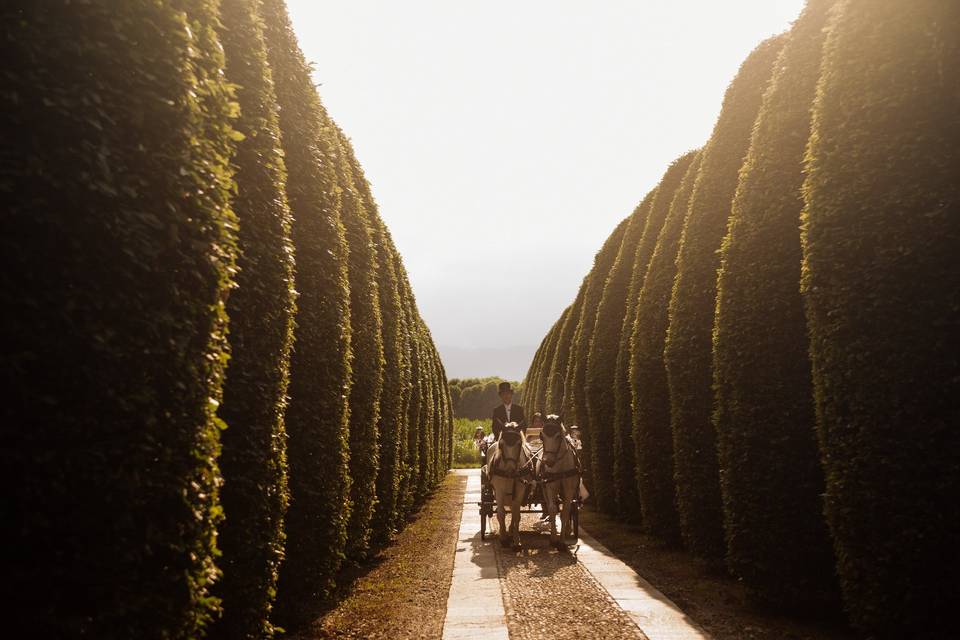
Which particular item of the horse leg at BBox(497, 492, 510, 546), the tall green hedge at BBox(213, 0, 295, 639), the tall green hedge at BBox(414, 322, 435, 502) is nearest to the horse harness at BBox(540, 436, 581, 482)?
the horse leg at BBox(497, 492, 510, 546)

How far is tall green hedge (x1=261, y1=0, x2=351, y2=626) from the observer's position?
24.6ft

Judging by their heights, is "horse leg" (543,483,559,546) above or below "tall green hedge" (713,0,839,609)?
below

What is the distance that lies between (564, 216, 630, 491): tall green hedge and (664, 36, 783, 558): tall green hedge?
9.00m

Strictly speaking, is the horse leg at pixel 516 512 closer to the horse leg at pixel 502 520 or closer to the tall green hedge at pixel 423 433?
the horse leg at pixel 502 520

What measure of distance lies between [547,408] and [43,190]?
101 feet

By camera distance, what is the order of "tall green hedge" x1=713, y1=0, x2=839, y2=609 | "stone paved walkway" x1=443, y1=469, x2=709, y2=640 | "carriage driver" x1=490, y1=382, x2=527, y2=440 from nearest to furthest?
1. "stone paved walkway" x1=443, y1=469, x2=709, y2=640
2. "tall green hedge" x1=713, y1=0, x2=839, y2=609
3. "carriage driver" x1=490, y1=382, x2=527, y2=440

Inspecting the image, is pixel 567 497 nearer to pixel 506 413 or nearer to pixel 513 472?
pixel 513 472

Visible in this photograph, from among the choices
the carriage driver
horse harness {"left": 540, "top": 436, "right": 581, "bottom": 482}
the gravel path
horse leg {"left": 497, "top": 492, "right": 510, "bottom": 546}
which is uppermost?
the carriage driver

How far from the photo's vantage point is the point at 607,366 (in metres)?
18.1

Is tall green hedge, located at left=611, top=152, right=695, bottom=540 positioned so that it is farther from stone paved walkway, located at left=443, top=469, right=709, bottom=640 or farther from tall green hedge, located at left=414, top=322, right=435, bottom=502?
tall green hedge, located at left=414, top=322, right=435, bottom=502

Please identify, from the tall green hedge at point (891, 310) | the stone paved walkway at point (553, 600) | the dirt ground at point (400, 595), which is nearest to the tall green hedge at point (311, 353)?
the dirt ground at point (400, 595)

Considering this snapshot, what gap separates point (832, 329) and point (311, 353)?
543cm

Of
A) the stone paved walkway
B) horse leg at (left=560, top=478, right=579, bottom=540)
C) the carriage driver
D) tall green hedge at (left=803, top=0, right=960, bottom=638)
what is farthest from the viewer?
the carriage driver

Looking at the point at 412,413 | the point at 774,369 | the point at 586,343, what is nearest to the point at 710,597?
the point at 774,369
